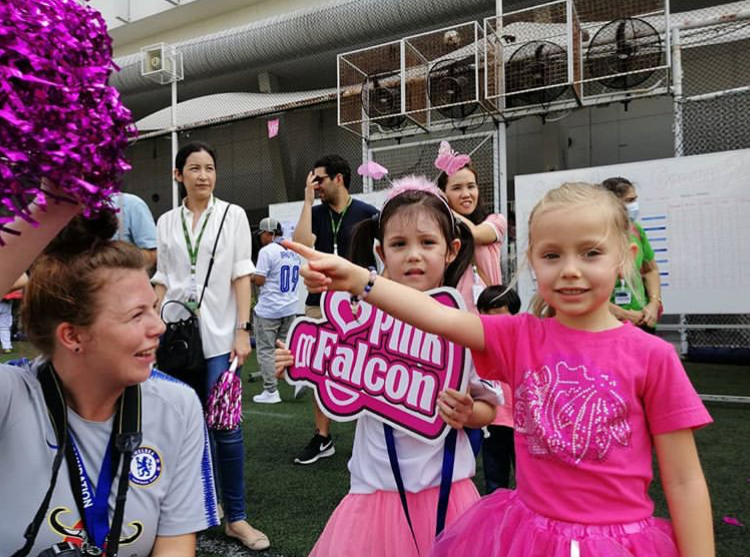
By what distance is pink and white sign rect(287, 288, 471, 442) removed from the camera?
1530 mm

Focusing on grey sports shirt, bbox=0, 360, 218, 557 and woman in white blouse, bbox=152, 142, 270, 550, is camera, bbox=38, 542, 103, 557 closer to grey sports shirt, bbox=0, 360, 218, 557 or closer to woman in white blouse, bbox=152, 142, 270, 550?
grey sports shirt, bbox=0, 360, 218, 557

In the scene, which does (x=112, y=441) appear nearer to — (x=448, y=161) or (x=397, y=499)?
(x=397, y=499)

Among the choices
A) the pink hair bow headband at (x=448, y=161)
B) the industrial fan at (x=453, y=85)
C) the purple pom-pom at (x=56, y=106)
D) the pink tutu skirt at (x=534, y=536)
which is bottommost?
the pink tutu skirt at (x=534, y=536)

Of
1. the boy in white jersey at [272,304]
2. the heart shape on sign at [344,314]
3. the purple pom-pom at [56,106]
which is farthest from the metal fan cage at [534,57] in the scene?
the purple pom-pom at [56,106]

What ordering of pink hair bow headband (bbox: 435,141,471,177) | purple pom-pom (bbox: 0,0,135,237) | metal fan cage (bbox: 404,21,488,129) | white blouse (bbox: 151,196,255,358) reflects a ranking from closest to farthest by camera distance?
purple pom-pom (bbox: 0,0,135,237), pink hair bow headband (bbox: 435,141,471,177), white blouse (bbox: 151,196,255,358), metal fan cage (bbox: 404,21,488,129)

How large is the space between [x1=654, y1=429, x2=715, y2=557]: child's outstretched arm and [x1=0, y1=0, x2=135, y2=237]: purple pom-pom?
1129 millimetres

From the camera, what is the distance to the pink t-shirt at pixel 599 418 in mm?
1173

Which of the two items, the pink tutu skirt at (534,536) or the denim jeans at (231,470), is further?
the denim jeans at (231,470)

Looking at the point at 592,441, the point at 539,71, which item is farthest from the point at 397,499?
the point at 539,71

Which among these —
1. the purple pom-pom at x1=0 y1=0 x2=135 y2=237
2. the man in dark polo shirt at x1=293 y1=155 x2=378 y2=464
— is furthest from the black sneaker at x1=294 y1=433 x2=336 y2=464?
the purple pom-pom at x1=0 y1=0 x2=135 y2=237

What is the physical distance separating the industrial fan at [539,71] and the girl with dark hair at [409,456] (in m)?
5.14

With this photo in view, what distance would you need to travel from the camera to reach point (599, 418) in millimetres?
1193

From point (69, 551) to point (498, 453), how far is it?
1.93 meters

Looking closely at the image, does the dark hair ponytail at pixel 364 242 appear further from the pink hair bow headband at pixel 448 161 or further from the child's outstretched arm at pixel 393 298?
the child's outstretched arm at pixel 393 298
